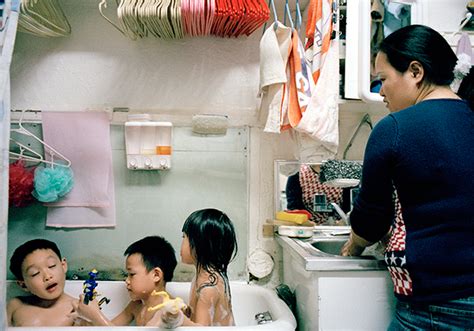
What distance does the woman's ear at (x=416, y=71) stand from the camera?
1108mm

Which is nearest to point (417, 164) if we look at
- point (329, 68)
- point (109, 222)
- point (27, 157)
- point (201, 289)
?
point (329, 68)

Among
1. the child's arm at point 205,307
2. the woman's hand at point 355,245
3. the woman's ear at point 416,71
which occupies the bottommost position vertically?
the child's arm at point 205,307

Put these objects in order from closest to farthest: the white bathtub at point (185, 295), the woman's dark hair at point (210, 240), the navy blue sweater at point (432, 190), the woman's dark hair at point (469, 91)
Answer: the navy blue sweater at point (432, 190), the woman's dark hair at point (469, 91), the woman's dark hair at point (210, 240), the white bathtub at point (185, 295)

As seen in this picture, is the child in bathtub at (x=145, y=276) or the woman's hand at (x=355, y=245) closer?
the woman's hand at (x=355, y=245)

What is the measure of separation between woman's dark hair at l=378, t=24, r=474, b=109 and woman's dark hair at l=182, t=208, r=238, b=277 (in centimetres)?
84

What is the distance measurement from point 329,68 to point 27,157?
4.61ft

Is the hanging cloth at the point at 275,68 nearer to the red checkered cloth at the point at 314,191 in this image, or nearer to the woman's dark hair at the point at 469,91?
the red checkered cloth at the point at 314,191

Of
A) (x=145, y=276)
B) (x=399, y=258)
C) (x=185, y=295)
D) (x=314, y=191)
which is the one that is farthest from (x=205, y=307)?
(x=314, y=191)

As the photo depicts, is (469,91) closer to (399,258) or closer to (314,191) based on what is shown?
(399,258)

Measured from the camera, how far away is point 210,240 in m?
1.54

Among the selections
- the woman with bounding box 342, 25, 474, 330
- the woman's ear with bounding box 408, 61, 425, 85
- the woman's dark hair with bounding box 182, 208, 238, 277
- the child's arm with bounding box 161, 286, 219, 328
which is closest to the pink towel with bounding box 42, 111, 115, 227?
the woman's dark hair with bounding box 182, 208, 238, 277

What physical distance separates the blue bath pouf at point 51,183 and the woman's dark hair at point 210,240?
0.66m

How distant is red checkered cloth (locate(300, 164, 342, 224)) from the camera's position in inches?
75.2

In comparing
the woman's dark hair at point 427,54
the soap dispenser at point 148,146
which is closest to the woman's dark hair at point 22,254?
the soap dispenser at point 148,146
